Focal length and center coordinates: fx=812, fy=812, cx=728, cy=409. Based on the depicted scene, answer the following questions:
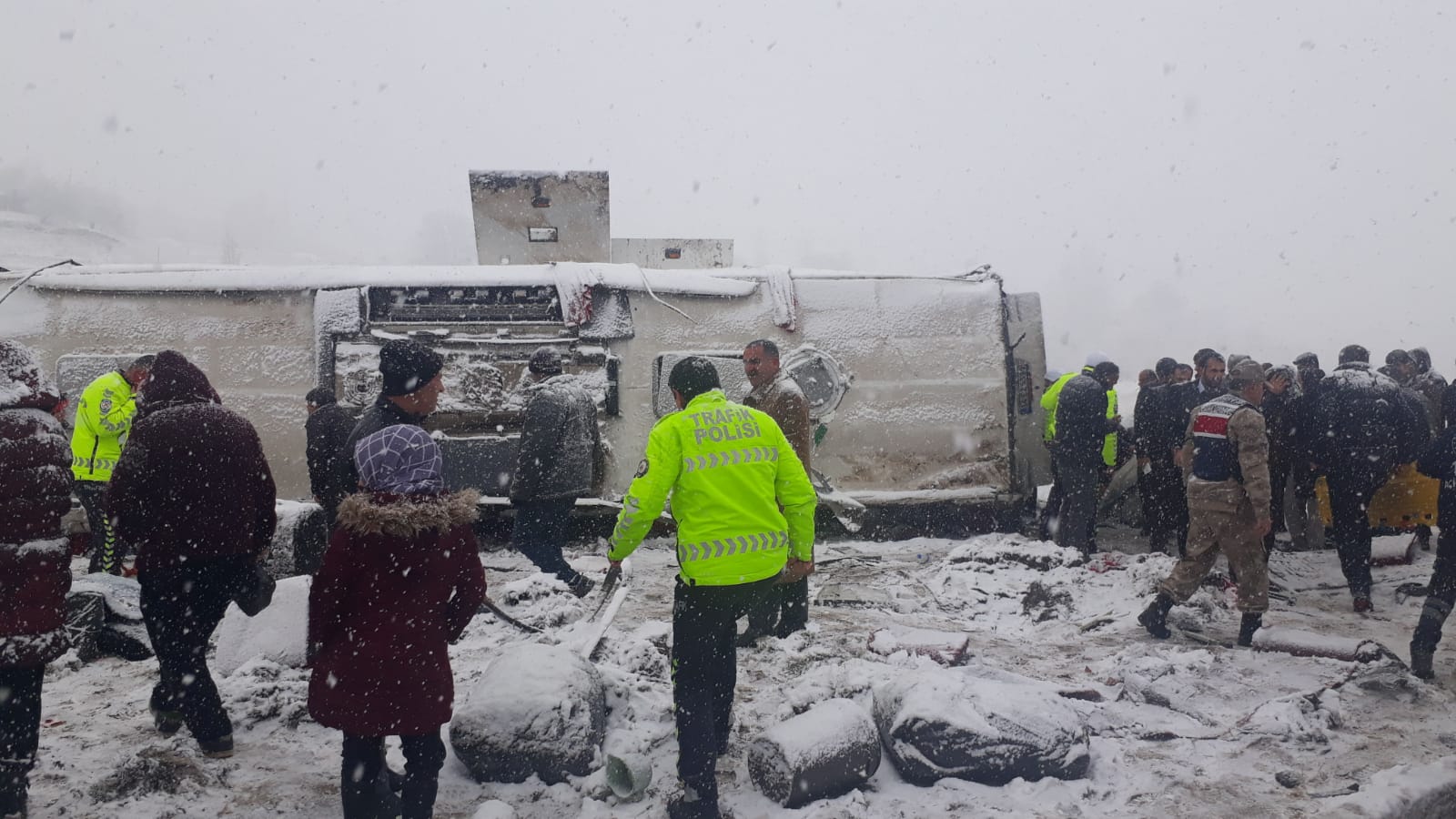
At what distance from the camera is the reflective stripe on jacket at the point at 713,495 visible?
9.35 feet

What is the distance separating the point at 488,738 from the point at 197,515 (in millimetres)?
1417

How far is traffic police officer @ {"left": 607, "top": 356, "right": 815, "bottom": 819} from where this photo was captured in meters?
2.84

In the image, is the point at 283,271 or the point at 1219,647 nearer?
the point at 1219,647

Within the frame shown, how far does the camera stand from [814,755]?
9.65ft

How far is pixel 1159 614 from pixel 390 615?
4.38m

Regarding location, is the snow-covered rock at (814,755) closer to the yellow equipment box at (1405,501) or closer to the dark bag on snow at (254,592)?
the dark bag on snow at (254,592)

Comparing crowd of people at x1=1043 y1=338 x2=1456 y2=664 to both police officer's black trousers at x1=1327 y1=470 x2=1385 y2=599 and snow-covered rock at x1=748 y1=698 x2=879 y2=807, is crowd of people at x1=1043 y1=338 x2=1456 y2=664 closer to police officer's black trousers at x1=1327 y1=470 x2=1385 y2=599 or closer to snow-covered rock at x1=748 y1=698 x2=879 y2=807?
police officer's black trousers at x1=1327 y1=470 x2=1385 y2=599

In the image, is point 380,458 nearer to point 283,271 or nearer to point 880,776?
point 880,776

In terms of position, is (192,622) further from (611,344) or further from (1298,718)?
(1298,718)

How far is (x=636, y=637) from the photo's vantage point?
4.38 m

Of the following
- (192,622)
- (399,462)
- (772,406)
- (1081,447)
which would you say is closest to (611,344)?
(772,406)

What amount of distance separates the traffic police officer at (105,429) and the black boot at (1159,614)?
6508 millimetres

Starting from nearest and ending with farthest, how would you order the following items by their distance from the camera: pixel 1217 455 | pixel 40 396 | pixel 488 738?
pixel 40 396, pixel 488 738, pixel 1217 455

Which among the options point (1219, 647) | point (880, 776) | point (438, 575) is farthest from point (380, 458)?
point (1219, 647)
